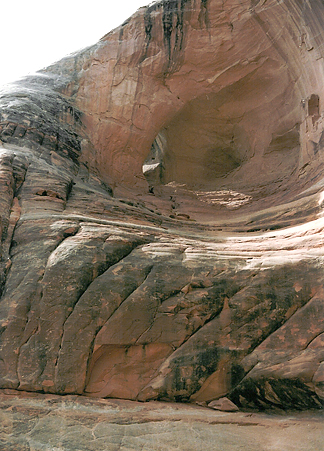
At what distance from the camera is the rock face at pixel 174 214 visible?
3447 millimetres

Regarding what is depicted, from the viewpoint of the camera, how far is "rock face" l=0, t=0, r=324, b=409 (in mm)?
3447

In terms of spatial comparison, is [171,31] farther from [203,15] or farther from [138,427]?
[138,427]

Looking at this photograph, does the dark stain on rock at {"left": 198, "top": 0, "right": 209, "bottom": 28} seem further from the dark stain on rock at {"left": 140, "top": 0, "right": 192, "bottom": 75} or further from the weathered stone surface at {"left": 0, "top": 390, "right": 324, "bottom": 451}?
the weathered stone surface at {"left": 0, "top": 390, "right": 324, "bottom": 451}

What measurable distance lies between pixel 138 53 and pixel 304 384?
23.3ft

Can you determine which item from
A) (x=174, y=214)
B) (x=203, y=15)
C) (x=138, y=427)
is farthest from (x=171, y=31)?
(x=138, y=427)

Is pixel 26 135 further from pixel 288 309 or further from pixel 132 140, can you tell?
pixel 288 309

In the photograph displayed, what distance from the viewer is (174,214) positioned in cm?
675

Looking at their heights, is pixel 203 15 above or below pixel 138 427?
above

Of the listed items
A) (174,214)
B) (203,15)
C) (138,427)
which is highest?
(203,15)

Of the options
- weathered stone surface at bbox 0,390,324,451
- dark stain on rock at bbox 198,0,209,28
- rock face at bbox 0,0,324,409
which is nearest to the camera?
weathered stone surface at bbox 0,390,324,451

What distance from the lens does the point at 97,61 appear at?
27.1ft

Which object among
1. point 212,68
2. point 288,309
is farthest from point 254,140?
point 288,309

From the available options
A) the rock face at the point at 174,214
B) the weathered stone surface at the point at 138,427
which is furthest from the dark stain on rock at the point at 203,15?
the weathered stone surface at the point at 138,427

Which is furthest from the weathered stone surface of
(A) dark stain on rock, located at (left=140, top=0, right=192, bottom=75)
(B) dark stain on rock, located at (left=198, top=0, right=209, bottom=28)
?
(B) dark stain on rock, located at (left=198, top=0, right=209, bottom=28)
